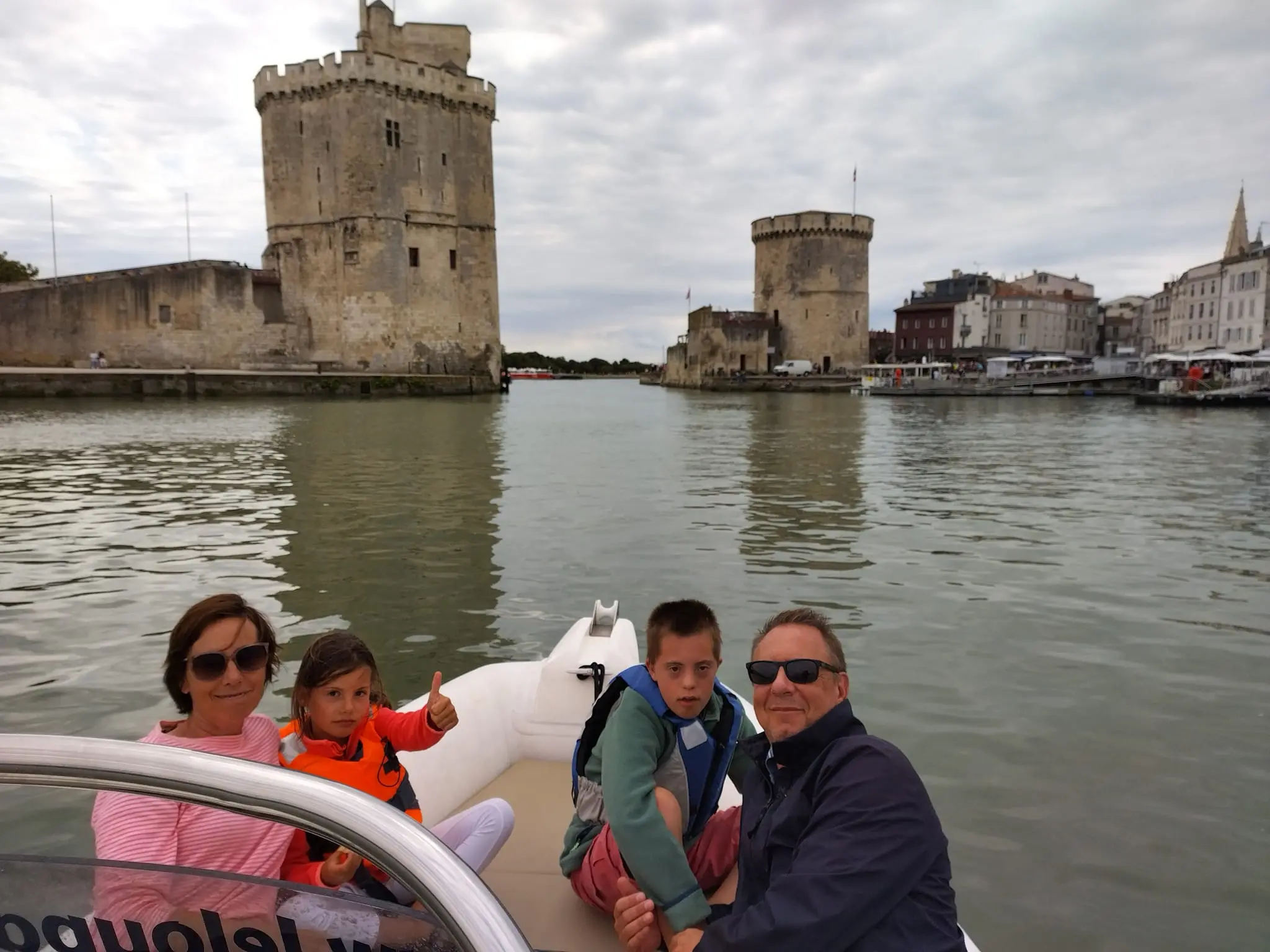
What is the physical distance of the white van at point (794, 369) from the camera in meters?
59.5

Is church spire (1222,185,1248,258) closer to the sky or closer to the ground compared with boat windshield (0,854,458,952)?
closer to the sky

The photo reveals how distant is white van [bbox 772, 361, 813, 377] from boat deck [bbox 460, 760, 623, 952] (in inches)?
2232

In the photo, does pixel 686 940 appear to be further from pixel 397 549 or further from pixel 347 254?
pixel 347 254

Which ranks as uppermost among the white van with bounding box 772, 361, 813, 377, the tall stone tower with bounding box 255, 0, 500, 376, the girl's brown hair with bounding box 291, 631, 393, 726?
the tall stone tower with bounding box 255, 0, 500, 376

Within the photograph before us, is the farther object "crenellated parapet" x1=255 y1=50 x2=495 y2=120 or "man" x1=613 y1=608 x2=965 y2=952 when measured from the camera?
"crenellated parapet" x1=255 y1=50 x2=495 y2=120

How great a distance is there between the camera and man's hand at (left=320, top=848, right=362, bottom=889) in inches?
79.0

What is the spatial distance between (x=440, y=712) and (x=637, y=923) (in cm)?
76

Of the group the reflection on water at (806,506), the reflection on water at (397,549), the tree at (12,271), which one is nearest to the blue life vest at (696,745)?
the reflection on water at (397,549)

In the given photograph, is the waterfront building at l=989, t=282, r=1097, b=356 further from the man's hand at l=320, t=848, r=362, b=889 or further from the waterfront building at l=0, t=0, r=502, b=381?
the man's hand at l=320, t=848, r=362, b=889

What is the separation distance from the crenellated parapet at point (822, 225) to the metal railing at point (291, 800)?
62482 mm

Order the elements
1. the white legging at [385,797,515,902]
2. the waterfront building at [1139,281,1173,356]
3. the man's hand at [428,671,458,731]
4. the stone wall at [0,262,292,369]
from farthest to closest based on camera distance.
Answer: the waterfront building at [1139,281,1173,356]
the stone wall at [0,262,292,369]
the white legging at [385,797,515,902]
the man's hand at [428,671,458,731]

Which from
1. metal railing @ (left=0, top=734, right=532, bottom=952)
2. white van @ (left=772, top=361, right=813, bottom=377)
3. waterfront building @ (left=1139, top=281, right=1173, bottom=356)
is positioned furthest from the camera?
waterfront building @ (left=1139, top=281, right=1173, bottom=356)

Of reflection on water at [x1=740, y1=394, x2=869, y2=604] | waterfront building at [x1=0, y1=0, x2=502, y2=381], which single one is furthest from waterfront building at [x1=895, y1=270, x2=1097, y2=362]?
reflection on water at [x1=740, y1=394, x2=869, y2=604]

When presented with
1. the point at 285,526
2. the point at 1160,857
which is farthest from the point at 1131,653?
the point at 285,526
